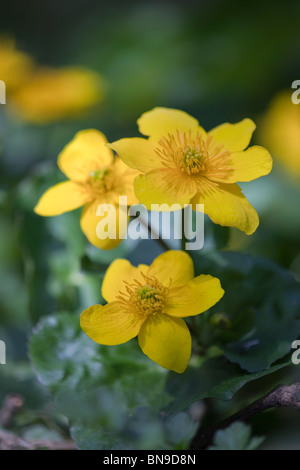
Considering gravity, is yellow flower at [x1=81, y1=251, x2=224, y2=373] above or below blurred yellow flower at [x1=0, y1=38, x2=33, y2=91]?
below

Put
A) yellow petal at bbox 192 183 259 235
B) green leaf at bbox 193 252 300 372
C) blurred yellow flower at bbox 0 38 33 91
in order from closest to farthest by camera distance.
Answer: yellow petal at bbox 192 183 259 235, green leaf at bbox 193 252 300 372, blurred yellow flower at bbox 0 38 33 91

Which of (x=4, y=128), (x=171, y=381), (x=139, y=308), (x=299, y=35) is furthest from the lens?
(x=299, y=35)

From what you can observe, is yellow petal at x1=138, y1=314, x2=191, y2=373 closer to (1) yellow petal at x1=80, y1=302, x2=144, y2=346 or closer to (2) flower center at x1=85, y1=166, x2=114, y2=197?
(1) yellow petal at x1=80, y1=302, x2=144, y2=346

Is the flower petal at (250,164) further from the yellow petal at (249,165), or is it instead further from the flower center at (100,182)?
the flower center at (100,182)

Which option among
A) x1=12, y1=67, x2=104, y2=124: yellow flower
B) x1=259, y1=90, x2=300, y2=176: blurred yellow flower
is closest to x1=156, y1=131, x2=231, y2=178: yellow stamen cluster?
x1=259, y1=90, x2=300, y2=176: blurred yellow flower

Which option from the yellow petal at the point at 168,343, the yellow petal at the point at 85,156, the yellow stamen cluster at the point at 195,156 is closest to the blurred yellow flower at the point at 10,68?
the yellow petal at the point at 85,156

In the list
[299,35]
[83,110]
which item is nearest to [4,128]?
[83,110]

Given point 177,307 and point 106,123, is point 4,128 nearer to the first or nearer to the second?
point 106,123

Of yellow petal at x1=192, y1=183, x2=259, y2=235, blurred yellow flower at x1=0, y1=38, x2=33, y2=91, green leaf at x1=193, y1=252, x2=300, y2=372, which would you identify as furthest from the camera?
blurred yellow flower at x1=0, y1=38, x2=33, y2=91
